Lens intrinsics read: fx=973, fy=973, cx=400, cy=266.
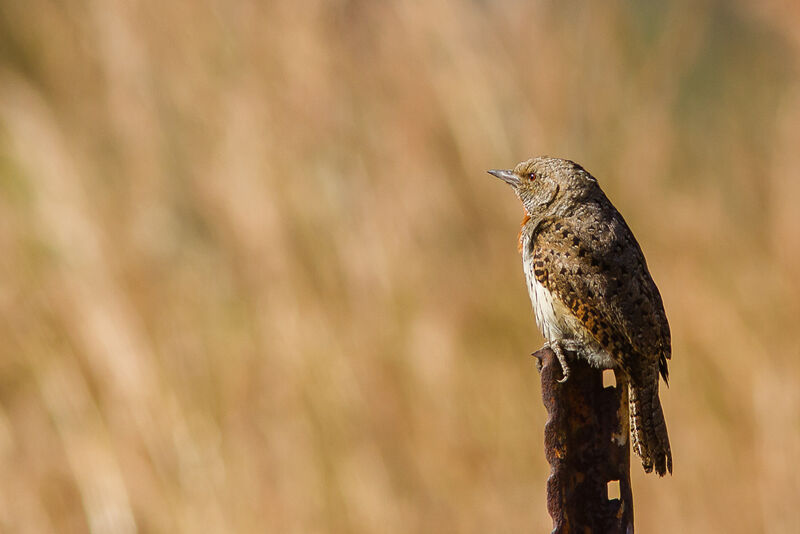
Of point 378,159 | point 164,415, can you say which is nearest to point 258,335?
point 164,415

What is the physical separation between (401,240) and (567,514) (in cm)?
305

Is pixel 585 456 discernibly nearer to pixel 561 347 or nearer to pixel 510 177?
pixel 561 347

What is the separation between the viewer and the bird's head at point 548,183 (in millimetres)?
2471

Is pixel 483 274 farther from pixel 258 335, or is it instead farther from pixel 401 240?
pixel 258 335

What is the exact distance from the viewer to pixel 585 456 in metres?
1.65

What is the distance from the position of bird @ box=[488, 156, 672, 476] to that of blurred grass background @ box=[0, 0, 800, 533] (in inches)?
73.2

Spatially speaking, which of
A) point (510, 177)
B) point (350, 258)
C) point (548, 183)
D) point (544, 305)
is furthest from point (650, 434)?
point (350, 258)

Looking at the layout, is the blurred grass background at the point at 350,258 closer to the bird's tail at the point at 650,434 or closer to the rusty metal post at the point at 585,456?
the bird's tail at the point at 650,434

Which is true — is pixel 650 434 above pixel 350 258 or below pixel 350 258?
below

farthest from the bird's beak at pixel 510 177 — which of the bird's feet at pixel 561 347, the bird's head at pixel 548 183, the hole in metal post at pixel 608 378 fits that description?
the hole in metal post at pixel 608 378

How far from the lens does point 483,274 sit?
4617 millimetres

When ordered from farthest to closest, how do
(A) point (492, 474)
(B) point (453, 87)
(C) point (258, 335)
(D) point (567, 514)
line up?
(B) point (453, 87) < (C) point (258, 335) < (A) point (492, 474) < (D) point (567, 514)

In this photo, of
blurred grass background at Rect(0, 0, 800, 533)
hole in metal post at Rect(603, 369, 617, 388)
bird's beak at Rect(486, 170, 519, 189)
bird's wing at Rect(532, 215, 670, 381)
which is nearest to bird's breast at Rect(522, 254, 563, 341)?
bird's wing at Rect(532, 215, 670, 381)

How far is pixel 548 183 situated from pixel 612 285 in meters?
0.38
